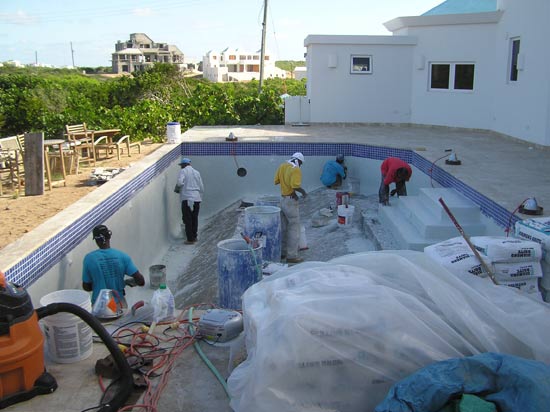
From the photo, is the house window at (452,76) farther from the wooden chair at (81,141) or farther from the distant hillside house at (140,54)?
the distant hillside house at (140,54)

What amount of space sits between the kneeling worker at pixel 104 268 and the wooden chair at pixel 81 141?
9.15 meters

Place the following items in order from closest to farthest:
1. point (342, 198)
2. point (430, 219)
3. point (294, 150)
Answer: point (430, 219), point (342, 198), point (294, 150)

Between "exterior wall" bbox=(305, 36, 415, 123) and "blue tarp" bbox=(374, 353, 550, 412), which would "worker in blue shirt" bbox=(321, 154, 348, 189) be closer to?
"exterior wall" bbox=(305, 36, 415, 123)

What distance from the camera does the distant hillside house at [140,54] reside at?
98750 millimetres

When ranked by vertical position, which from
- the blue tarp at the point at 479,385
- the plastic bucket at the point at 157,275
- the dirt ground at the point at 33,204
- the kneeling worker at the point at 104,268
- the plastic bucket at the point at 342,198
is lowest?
the plastic bucket at the point at 157,275

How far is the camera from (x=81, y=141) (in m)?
14.8

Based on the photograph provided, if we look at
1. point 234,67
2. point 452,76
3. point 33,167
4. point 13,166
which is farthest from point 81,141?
point 234,67

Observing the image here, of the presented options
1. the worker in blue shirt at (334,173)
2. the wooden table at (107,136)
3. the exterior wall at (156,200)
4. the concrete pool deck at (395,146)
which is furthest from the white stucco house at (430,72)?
the wooden table at (107,136)

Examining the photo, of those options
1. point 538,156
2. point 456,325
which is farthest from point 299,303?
point 538,156

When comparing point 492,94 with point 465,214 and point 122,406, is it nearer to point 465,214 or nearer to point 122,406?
point 465,214

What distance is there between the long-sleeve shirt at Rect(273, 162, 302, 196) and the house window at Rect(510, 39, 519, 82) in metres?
7.59

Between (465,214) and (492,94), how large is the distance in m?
8.29

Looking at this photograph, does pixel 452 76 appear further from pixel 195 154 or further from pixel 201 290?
pixel 201 290

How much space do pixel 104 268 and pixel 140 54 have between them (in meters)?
100
